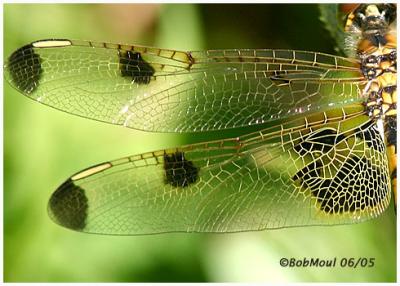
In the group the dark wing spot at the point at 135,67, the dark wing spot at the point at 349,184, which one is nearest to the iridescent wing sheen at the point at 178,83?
the dark wing spot at the point at 135,67

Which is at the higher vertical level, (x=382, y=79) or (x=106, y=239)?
(x=382, y=79)

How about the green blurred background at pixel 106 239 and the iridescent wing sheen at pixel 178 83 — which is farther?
the green blurred background at pixel 106 239

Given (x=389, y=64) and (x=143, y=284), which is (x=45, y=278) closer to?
(x=143, y=284)

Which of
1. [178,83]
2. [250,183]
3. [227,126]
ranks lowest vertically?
[250,183]

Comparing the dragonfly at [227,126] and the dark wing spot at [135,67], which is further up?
the dark wing spot at [135,67]

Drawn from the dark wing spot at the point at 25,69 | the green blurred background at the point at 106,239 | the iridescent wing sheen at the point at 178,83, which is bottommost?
the green blurred background at the point at 106,239

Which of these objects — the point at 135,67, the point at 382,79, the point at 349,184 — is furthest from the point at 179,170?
the point at 382,79

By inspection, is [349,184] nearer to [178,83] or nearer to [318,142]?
[318,142]

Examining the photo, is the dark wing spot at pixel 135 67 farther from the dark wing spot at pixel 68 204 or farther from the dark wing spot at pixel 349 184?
the dark wing spot at pixel 349 184
